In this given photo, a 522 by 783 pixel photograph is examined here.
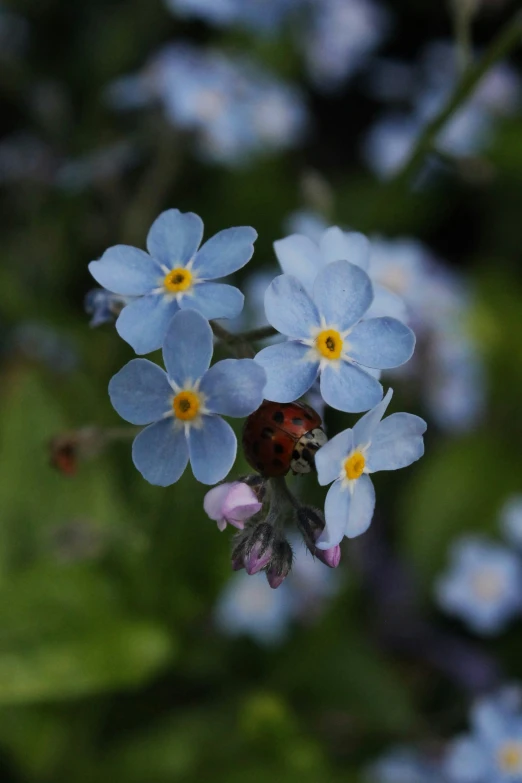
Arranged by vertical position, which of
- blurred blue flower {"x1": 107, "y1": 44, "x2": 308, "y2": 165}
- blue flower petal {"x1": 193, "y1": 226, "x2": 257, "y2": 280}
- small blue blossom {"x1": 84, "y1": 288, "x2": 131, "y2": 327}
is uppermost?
blurred blue flower {"x1": 107, "y1": 44, "x2": 308, "y2": 165}

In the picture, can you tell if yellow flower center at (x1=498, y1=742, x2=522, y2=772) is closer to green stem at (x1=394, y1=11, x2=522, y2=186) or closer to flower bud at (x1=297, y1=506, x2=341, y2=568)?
flower bud at (x1=297, y1=506, x2=341, y2=568)

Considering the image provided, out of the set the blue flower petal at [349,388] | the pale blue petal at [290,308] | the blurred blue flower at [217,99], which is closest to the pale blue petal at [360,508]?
the blue flower petal at [349,388]

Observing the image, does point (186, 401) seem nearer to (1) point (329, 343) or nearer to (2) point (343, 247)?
(1) point (329, 343)

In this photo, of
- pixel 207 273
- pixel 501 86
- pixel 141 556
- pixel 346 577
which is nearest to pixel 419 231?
pixel 501 86

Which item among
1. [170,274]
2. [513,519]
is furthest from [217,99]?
[170,274]

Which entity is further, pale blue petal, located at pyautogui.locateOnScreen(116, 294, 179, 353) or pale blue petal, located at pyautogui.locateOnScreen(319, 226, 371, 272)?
pale blue petal, located at pyautogui.locateOnScreen(319, 226, 371, 272)

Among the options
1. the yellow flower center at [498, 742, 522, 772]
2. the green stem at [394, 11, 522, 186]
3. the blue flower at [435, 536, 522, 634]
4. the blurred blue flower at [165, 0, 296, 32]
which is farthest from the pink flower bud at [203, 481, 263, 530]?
the blurred blue flower at [165, 0, 296, 32]
